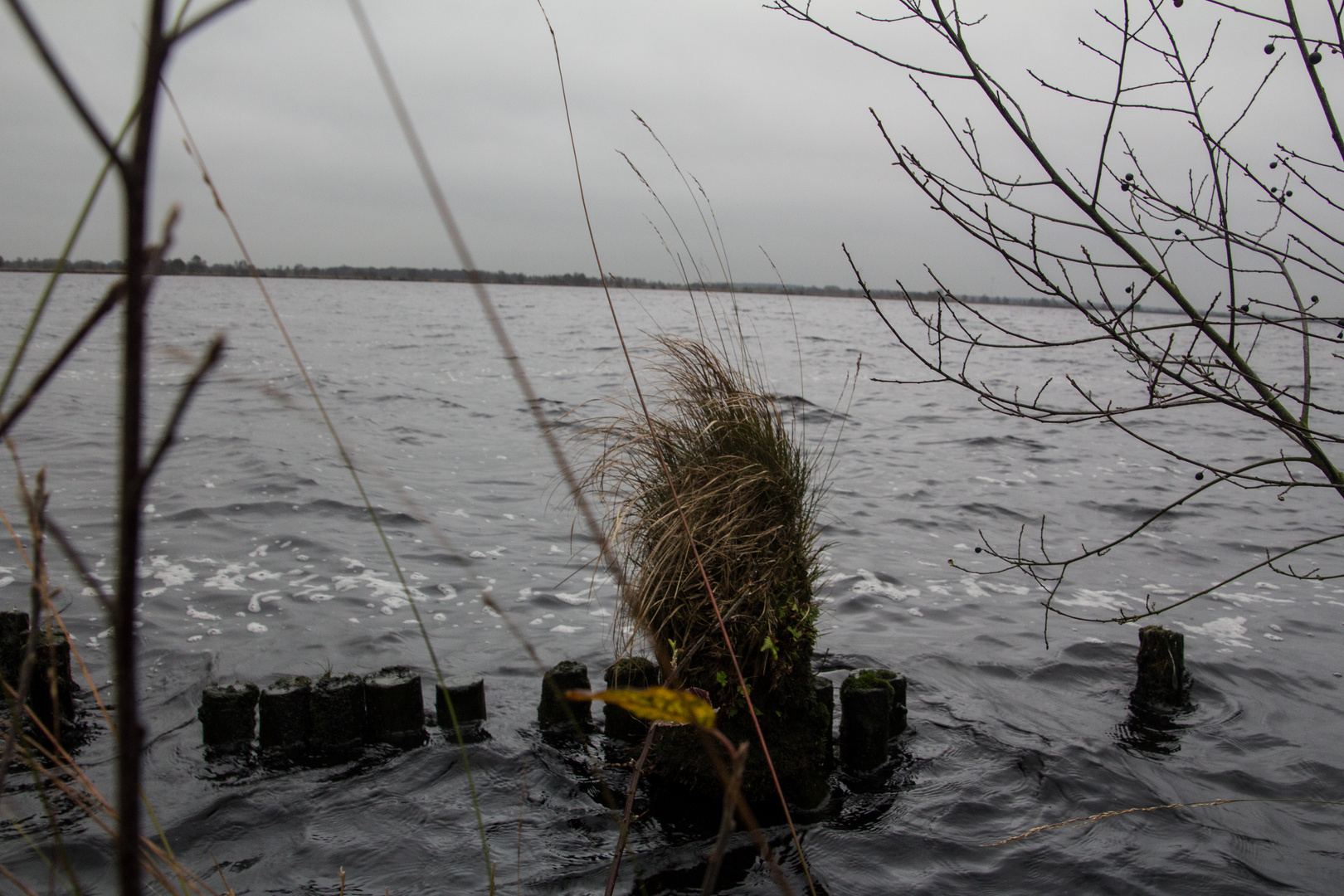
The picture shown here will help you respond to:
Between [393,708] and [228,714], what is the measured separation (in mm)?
773

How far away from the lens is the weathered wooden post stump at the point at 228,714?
3986 millimetres

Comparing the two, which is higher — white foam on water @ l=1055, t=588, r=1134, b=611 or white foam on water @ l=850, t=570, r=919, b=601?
white foam on water @ l=1055, t=588, r=1134, b=611

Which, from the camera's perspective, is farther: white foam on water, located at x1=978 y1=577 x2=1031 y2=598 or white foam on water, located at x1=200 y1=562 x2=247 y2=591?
white foam on water, located at x1=978 y1=577 x2=1031 y2=598

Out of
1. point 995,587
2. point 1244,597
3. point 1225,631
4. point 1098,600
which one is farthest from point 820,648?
point 1244,597

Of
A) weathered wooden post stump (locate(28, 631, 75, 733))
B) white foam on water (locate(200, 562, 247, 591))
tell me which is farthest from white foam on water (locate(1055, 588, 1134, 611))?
weathered wooden post stump (locate(28, 631, 75, 733))

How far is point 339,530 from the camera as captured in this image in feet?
26.8

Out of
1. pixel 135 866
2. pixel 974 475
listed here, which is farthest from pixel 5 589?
pixel 974 475

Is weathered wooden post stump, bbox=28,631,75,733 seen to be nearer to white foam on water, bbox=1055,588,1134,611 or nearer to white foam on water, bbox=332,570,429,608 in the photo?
white foam on water, bbox=332,570,429,608

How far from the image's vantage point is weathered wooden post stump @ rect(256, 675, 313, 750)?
3959 mm

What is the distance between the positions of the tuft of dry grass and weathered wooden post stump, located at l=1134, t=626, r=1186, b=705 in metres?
2.39

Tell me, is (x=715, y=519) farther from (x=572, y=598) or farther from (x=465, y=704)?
(x=572, y=598)

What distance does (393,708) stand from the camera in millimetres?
4176

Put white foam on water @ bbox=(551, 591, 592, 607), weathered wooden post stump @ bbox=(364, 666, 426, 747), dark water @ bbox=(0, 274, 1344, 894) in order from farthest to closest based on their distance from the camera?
white foam on water @ bbox=(551, 591, 592, 607), weathered wooden post stump @ bbox=(364, 666, 426, 747), dark water @ bbox=(0, 274, 1344, 894)

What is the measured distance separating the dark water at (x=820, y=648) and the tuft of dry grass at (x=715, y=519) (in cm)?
68
